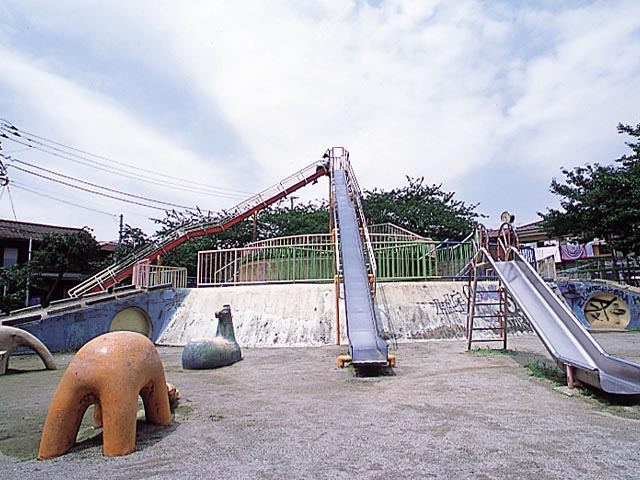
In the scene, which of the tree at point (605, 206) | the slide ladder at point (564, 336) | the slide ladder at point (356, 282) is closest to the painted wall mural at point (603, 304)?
the tree at point (605, 206)

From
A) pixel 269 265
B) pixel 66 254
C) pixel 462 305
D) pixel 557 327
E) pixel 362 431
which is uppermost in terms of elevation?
pixel 66 254

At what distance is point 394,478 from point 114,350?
2.50m

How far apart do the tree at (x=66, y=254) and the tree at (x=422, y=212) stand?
54.6ft

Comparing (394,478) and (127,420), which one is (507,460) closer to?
(394,478)

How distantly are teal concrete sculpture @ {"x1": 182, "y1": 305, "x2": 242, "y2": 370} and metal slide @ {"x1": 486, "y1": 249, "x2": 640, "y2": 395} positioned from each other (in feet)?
17.2

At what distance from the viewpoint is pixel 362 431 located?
392 cm

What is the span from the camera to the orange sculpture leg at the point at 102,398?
3438 mm

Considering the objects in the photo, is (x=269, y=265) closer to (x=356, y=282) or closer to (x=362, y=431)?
(x=356, y=282)

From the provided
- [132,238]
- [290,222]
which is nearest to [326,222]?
[290,222]

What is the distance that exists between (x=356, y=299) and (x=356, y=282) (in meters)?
0.86

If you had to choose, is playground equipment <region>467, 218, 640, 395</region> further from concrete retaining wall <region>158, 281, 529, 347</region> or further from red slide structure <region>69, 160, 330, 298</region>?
red slide structure <region>69, 160, 330, 298</region>

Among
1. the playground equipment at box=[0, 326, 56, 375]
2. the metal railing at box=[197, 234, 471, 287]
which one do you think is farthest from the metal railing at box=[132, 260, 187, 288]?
the playground equipment at box=[0, 326, 56, 375]

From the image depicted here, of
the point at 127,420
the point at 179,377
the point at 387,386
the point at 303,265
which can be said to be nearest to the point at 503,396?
the point at 387,386

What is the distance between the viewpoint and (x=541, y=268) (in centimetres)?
1480
